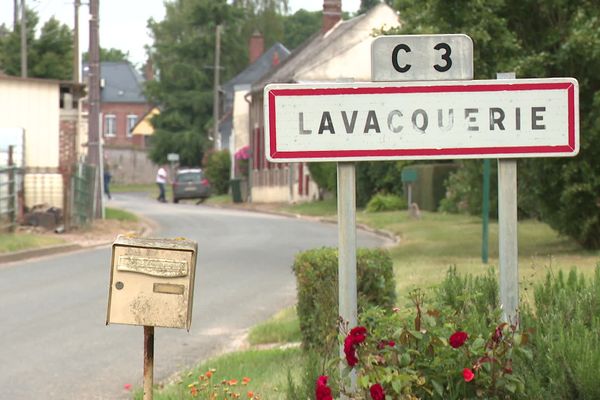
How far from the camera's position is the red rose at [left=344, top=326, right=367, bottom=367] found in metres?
5.55

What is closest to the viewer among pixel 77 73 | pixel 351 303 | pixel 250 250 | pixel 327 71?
pixel 351 303

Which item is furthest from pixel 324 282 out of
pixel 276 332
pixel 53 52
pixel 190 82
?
pixel 190 82

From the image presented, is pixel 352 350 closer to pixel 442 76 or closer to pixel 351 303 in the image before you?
pixel 351 303

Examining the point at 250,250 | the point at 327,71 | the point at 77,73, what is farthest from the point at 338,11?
the point at 250,250

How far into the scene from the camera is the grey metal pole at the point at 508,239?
230 inches

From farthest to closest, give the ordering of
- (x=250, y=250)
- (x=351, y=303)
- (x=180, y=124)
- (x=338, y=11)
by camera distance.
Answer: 1. (x=180, y=124)
2. (x=338, y=11)
3. (x=250, y=250)
4. (x=351, y=303)

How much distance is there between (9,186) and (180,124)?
189 ft

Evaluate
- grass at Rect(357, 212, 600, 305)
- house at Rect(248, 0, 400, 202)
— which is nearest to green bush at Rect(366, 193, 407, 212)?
grass at Rect(357, 212, 600, 305)

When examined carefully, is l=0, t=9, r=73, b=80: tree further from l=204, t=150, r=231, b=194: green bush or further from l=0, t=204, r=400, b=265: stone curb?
l=0, t=204, r=400, b=265: stone curb

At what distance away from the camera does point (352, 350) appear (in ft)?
18.2

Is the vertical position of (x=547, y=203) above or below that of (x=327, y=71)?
below

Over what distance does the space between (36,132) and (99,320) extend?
62.1ft

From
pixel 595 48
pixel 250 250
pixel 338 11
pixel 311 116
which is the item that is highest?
pixel 338 11

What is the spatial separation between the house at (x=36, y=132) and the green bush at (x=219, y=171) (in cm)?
3554
